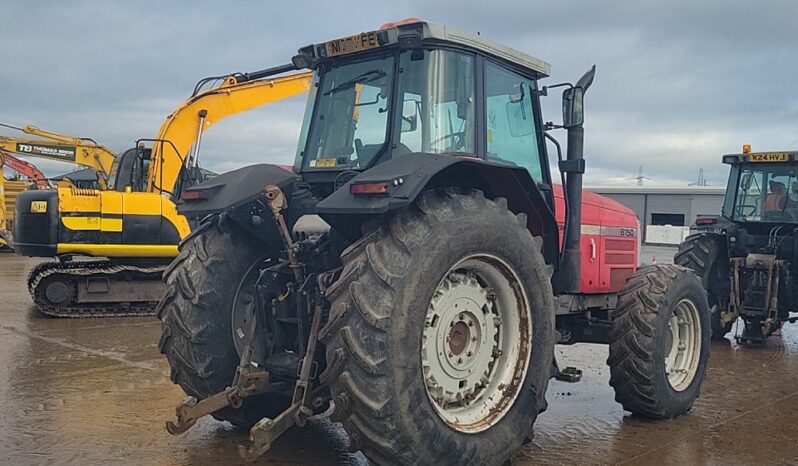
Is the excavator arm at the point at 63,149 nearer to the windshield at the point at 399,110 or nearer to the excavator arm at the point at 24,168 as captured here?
the excavator arm at the point at 24,168

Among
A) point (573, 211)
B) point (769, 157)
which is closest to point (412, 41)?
point (573, 211)

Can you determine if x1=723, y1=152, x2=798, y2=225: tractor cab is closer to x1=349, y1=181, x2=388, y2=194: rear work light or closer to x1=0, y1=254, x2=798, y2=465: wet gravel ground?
x1=0, y1=254, x2=798, y2=465: wet gravel ground

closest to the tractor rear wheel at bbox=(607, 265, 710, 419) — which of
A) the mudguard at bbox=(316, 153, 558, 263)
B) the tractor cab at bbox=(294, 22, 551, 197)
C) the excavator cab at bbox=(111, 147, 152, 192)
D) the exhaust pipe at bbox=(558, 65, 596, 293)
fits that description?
the exhaust pipe at bbox=(558, 65, 596, 293)

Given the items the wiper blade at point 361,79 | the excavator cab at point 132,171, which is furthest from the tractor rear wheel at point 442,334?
the excavator cab at point 132,171

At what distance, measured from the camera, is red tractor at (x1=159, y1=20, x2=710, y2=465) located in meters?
3.50

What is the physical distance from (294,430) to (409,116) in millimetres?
2258

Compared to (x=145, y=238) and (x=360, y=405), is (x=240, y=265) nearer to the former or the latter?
(x=360, y=405)

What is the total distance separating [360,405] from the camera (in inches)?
134

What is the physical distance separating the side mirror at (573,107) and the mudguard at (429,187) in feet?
2.36

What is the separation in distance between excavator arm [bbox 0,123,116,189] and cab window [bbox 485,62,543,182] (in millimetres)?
16531

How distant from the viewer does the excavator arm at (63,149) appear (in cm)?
2012

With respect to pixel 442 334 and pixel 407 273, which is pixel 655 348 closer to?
pixel 442 334

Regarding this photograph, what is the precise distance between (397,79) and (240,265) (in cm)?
153

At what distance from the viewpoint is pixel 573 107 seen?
5062 millimetres
